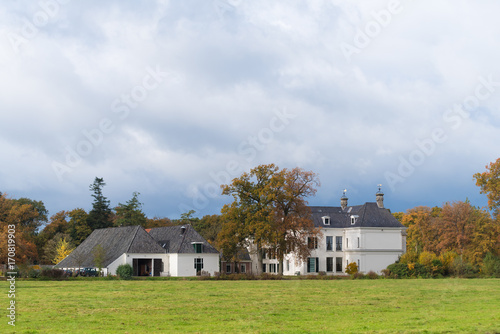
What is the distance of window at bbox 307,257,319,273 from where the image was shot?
232 ft

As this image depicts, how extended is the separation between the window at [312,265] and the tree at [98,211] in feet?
108

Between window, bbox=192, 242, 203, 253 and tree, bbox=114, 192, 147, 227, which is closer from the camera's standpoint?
window, bbox=192, 242, 203, 253

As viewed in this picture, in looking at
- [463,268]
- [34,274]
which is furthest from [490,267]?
[34,274]

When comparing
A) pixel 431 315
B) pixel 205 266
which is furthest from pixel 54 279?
pixel 431 315

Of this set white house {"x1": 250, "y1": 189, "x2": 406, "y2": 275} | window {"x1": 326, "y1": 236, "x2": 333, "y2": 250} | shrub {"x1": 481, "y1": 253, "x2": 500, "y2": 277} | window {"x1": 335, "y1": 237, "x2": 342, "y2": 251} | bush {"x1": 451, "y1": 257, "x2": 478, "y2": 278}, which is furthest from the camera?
window {"x1": 335, "y1": 237, "x2": 342, "y2": 251}

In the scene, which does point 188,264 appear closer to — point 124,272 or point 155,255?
point 155,255

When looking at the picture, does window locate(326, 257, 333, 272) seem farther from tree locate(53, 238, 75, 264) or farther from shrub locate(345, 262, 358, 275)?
tree locate(53, 238, 75, 264)

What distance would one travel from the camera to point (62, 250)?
7531cm

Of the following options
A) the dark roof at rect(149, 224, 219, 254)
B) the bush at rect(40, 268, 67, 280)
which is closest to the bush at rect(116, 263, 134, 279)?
the bush at rect(40, 268, 67, 280)

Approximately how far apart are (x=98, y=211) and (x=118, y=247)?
2176 cm

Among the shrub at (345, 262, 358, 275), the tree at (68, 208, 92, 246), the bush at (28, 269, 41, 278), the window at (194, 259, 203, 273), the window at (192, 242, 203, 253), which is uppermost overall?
the tree at (68, 208, 92, 246)

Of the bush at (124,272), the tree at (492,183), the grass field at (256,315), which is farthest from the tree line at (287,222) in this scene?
the grass field at (256,315)

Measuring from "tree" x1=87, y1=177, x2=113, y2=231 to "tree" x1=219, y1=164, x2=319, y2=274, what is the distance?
3304 centimetres

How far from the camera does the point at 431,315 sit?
60.7ft
